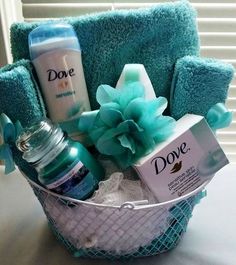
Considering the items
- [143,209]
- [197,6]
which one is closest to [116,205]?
[143,209]

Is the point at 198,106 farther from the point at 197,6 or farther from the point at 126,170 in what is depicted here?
the point at 197,6

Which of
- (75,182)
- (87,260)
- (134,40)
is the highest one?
(134,40)

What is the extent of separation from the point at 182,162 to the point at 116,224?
0.10 meters

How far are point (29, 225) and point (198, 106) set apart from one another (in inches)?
11.3

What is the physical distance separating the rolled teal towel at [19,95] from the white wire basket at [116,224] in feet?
0.26

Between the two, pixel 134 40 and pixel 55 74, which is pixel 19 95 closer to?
pixel 55 74

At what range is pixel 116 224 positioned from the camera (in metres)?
0.44

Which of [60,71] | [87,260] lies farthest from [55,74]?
[87,260]

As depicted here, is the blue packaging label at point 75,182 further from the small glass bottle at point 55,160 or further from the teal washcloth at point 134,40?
the teal washcloth at point 134,40

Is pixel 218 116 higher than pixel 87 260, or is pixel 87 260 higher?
pixel 218 116

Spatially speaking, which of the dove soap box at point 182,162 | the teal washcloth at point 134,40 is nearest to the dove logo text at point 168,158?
the dove soap box at point 182,162

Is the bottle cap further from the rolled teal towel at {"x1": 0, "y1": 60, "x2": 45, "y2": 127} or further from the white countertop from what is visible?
the white countertop

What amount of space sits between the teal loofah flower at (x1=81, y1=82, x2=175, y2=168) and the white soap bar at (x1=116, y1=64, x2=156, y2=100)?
3cm

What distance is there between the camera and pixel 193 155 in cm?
44
